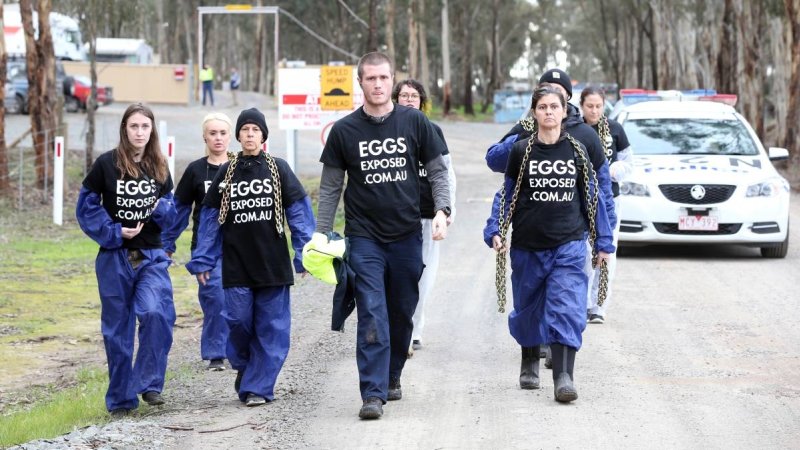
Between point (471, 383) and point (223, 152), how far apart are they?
7.61 feet

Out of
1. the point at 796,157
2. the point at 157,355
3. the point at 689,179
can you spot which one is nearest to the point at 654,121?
the point at 689,179

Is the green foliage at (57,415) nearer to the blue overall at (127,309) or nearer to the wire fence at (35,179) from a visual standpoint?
the blue overall at (127,309)

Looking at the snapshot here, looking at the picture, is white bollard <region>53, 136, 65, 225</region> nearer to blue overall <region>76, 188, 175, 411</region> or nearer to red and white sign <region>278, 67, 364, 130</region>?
red and white sign <region>278, 67, 364, 130</region>

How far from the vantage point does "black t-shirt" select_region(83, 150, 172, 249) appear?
308 inches

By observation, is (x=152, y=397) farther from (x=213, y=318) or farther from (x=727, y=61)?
(x=727, y=61)

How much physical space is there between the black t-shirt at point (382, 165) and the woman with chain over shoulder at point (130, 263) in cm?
122

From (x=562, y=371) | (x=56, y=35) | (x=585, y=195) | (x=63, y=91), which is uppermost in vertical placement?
(x=56, y=35)

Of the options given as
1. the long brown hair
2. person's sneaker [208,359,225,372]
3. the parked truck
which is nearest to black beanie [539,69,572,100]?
the long brown hair

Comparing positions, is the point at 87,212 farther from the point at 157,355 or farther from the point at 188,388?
the point at 188,388

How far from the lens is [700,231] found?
14016mm

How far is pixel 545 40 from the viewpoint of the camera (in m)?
84.9

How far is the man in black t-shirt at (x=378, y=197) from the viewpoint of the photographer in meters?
7.33

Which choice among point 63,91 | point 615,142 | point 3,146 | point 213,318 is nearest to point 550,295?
point 213,318

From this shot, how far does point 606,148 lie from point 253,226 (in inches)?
131
